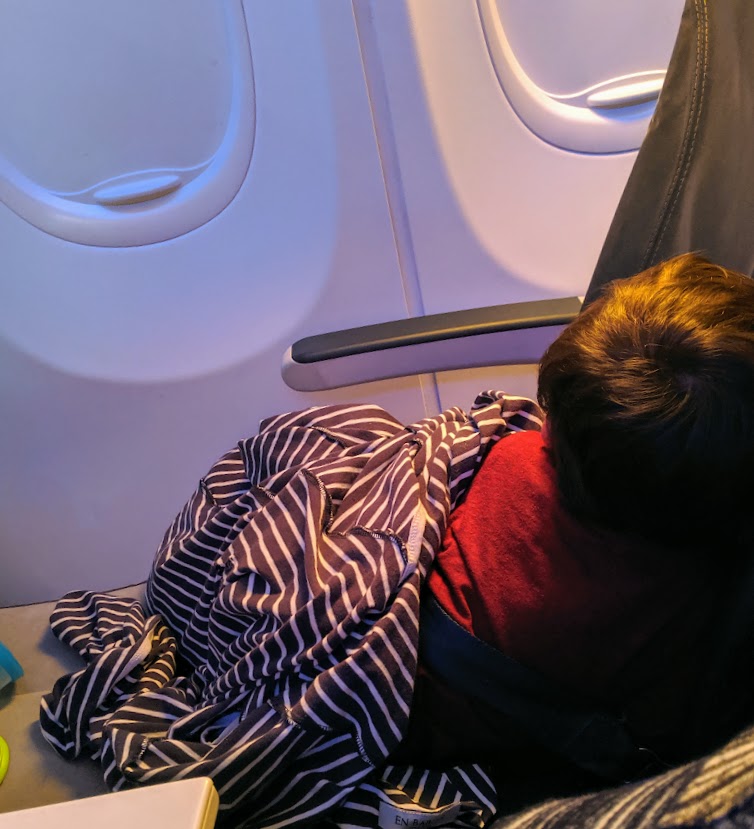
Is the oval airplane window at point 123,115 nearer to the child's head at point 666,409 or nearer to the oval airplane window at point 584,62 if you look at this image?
the oval airplane window at point 584,62

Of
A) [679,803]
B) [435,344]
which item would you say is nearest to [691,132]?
[435,344]

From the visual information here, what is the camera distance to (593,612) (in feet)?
2.05

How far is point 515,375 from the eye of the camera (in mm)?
1238

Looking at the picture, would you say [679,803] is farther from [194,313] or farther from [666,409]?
[194,313]

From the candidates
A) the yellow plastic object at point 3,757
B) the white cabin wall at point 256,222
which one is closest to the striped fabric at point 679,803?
the yellow plastic object at point 3,757

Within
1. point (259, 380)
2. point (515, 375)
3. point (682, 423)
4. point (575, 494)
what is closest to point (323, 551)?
point (575, 494)

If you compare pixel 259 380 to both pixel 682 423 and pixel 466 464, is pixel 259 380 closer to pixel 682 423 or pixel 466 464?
pixel 466 464

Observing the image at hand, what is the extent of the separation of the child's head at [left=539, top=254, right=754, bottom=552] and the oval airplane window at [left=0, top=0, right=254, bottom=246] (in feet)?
2.12

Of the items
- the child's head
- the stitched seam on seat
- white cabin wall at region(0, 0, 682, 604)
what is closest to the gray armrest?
white cabin wall at region(0, 0, 682, 604)

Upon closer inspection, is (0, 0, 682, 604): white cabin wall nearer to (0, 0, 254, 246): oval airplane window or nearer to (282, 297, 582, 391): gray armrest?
(0, 0, 254, 246): oval airplane window

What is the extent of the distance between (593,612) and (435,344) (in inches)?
18.9

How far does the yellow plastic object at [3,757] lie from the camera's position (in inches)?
31.0

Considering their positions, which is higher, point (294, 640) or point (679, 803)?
point (679, 803)

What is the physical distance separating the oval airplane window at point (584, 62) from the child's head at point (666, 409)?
48 cm
